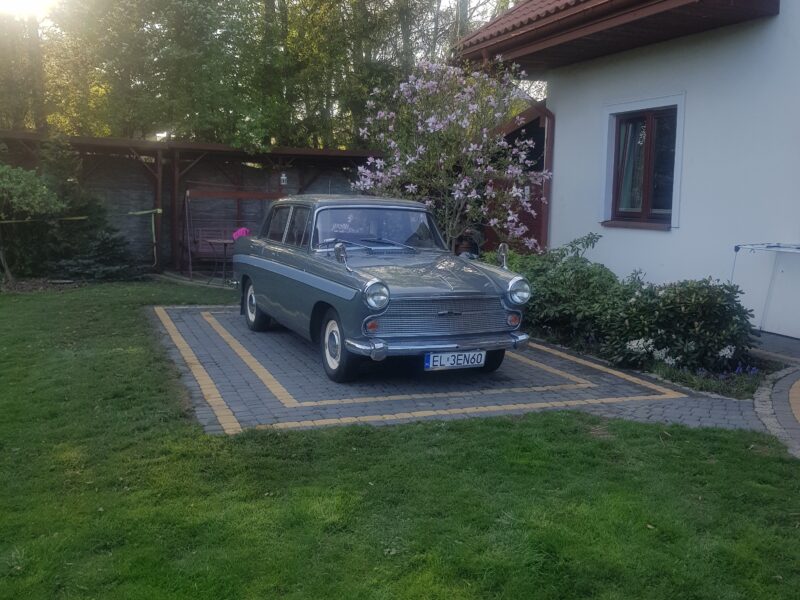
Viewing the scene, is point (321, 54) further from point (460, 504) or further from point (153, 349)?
point (460, 504)

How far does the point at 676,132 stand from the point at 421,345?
5.23 m

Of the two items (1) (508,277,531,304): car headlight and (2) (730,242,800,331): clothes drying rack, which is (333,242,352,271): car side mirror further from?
(2) (730,242,800,331): clothes drying rack

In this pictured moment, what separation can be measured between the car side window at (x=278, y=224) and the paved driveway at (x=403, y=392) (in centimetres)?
126

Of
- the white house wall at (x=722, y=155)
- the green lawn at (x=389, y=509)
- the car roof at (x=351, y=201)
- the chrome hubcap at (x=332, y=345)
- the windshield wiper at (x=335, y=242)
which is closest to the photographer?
the green lawn at (x=389, y=509)

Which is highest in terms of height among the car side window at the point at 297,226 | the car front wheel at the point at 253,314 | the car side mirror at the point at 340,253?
the car side window at the point at 297,226

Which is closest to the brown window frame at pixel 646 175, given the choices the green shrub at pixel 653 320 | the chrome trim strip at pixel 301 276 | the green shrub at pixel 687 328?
the green shrub at pixel 653 320

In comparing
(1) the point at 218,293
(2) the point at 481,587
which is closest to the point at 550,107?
(1) the point at 218,293

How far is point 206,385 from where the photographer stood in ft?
23.6

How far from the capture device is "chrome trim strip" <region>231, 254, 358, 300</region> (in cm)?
707

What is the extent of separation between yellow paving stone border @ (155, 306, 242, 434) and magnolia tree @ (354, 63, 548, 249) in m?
3.64

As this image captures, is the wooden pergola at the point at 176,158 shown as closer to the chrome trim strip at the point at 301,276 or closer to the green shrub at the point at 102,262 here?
the green shrub at the point at 102,262

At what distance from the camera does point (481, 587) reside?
12.0 ft

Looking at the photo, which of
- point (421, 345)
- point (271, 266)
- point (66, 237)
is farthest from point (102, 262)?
point (421, 345)

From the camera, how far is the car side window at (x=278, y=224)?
920 cm
